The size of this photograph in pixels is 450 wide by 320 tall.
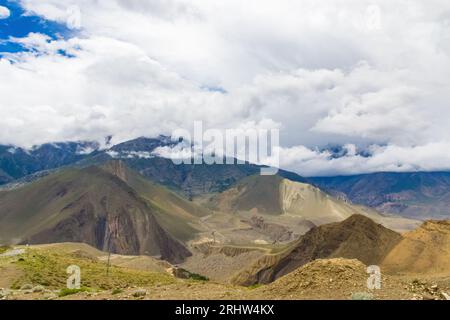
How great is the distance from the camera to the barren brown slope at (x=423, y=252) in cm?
10631

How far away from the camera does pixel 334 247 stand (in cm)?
15212

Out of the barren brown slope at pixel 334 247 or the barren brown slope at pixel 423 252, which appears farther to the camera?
the barren brown slope at pixel 334 247

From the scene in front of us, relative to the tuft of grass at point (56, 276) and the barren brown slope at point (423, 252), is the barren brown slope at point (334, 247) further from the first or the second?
the tuft of grass at point (56, 276)

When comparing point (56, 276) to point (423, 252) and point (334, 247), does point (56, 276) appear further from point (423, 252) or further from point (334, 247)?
point (334, 247)

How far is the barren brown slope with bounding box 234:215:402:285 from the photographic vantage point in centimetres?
13200

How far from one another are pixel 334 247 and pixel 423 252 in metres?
41.9

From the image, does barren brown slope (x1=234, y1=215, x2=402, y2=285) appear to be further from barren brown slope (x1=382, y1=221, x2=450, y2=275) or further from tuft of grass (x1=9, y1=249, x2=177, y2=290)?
tuft of grass (x1=9, y1=249, x2=177, y2=290)

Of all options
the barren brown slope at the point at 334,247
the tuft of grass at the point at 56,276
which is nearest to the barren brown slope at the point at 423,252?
the barren brown slope at the point at 334,247

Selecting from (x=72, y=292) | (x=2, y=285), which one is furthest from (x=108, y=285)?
(x=72, y=292)

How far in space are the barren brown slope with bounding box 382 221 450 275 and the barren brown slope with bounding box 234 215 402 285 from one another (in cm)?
545

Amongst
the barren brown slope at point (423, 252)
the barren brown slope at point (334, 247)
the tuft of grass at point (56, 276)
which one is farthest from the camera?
the barren brown slope at point (334, 247)

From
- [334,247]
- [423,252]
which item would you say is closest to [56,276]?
[423,252]

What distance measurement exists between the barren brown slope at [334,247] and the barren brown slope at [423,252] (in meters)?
5.45
